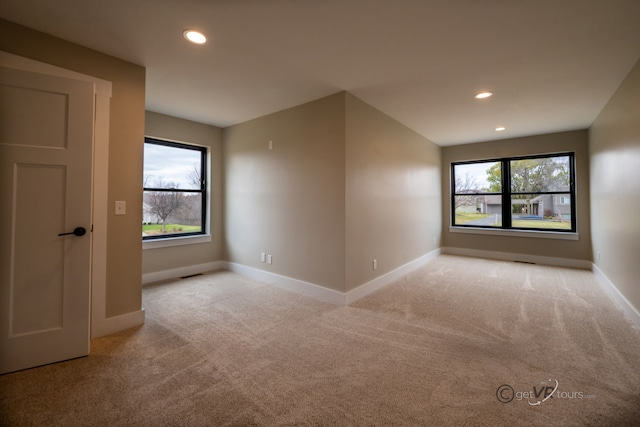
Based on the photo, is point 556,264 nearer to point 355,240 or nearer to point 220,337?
point 355,240

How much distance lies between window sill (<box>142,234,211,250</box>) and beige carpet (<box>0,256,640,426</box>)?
3.04ft

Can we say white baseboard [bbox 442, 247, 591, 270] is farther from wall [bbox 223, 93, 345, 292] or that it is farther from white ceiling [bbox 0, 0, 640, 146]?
wall [bbox 223, 93, 345, 292]

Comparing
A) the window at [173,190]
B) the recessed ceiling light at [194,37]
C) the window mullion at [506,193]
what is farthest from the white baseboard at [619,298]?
the window at [173,190]

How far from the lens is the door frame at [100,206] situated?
234cm

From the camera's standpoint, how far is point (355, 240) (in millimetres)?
3303

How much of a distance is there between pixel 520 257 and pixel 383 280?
339cm

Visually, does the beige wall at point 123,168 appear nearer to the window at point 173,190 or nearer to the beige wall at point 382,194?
the window at point 173,190

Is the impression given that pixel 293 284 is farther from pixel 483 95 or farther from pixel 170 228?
pixel 483 95

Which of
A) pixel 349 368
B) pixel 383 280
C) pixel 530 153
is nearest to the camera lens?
pixel 349 368

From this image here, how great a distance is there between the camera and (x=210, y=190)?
4.62m

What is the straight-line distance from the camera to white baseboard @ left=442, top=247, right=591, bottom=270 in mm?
4809

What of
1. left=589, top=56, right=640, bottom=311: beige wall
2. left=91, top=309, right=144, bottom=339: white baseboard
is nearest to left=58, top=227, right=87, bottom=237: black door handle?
left=91, top=309, right=144, bottom=339: white baseboard

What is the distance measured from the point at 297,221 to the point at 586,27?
316 centimetres

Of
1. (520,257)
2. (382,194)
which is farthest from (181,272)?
(520,257)
